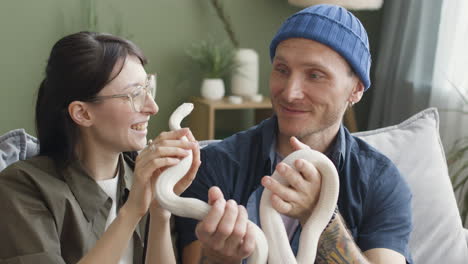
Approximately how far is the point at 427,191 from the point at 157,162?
1013 mm

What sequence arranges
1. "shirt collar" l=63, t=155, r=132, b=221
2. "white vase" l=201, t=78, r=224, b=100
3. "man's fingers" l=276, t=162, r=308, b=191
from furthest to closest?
"white vase" l=201, t=78, r=224, b=100 → "shirt collar" l=63, t=155, r=132, b=221 → "man's fingers" l=276, t=162, r=308, b=191

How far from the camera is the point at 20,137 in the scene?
1562mm

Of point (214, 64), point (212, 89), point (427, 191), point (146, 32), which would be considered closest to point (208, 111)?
point (212, 89)

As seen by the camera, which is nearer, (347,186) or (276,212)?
(276,212)

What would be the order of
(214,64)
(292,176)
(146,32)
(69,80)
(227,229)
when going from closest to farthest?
1. (227,229)
2. (292,176)
3. (69,80)
4. (214,64)
5. (146,32)

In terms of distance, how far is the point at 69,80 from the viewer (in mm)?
1396

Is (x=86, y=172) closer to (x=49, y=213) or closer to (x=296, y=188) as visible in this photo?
(x=49, y=213)

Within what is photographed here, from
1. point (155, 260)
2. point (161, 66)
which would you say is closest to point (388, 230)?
point (155, 260)

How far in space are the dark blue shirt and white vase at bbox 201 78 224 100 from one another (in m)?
2.10

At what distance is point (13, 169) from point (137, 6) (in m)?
2.57

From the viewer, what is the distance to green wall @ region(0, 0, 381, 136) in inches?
139

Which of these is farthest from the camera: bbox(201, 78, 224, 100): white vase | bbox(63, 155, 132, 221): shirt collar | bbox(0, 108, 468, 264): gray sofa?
bbox(201, 78, 224, 100): white vase

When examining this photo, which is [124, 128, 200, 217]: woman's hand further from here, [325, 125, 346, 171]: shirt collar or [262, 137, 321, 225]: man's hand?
[325, 125, 346, 171]: shirt collar

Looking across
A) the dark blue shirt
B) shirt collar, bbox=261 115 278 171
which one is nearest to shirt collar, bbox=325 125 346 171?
the dark blue shirt
